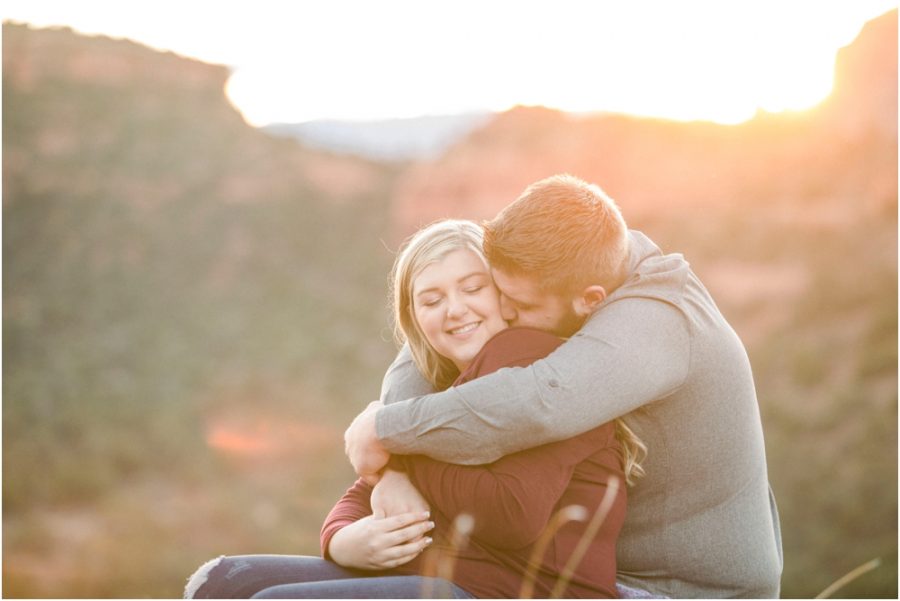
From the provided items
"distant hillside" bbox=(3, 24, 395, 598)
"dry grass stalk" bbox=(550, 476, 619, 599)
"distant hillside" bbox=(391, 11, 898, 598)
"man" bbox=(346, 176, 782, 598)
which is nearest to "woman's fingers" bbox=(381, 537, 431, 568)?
"man" bbox=(346, 176, 782, 598)

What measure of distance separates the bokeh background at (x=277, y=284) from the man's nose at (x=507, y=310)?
9719mm

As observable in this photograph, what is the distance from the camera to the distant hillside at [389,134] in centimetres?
3125

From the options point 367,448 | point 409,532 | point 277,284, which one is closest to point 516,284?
point 367,448

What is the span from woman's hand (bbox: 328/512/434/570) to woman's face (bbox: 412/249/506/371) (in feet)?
1.50

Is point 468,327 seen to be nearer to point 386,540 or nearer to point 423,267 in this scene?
point 423,267

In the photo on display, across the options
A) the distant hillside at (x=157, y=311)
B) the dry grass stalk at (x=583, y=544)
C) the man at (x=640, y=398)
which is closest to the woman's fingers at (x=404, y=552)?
the man at (x=640, y=398)

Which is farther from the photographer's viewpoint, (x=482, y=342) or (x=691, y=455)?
(x=482, y=342)

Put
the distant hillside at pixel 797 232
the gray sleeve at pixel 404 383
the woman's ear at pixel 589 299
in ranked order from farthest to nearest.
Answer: the distant hillside at pixel 797 232, the gray sleeve at pixel 404 383, the woman's ear at pixel 589 299

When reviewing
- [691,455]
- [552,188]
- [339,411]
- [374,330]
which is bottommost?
[691,455]

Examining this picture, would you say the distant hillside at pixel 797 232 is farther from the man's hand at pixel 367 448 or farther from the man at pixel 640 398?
the man's hand at pixel 367 448

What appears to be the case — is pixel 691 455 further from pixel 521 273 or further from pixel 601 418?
pixel 521 273

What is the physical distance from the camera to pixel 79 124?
91.2 ft

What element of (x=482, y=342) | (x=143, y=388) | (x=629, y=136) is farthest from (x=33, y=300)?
(x=482, y=342)

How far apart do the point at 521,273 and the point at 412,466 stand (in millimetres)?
521
